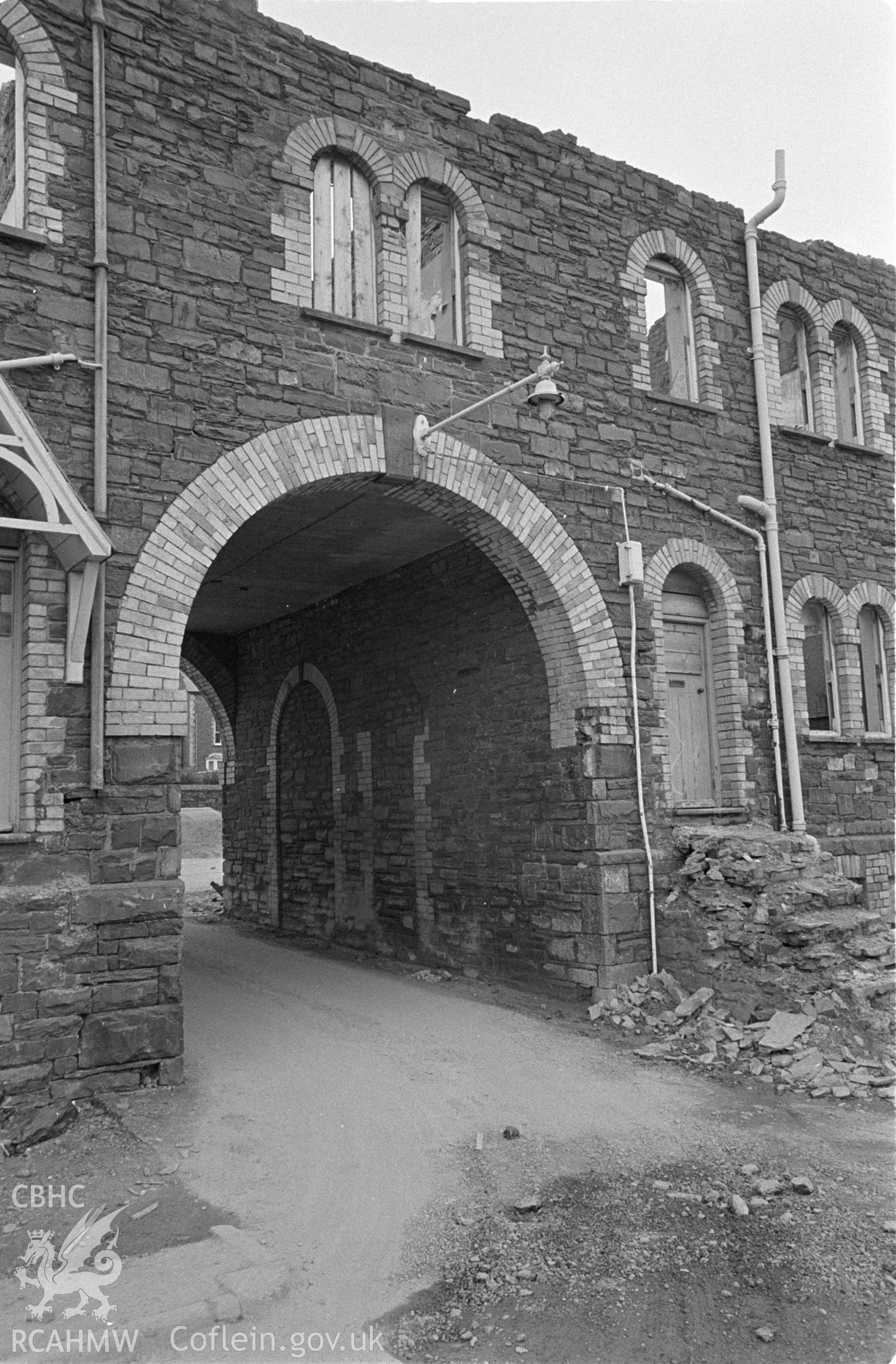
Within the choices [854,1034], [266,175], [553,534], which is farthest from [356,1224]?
[266,175]

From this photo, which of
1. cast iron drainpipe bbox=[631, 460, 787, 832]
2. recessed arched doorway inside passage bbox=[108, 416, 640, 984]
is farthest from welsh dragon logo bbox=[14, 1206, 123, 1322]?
cast iron drainpipe bbox=[631, 460, 787, 832]

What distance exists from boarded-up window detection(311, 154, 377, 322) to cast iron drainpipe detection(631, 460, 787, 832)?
3388 millimetres

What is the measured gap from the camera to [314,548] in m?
11.1

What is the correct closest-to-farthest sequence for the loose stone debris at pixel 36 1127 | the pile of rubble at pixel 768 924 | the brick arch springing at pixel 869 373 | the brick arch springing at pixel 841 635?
the loose stone debris at pixel 36 1127
the pile of rubble at pixel 768 924
the brick arch springing at pixel 841 635
the brick arch springing at pixel 869 373

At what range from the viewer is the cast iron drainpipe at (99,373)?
21.9 ft

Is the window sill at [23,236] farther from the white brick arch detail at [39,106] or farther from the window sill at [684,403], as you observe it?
the window sill at [684,403]

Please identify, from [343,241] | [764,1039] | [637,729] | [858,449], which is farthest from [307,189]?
[764,1039]

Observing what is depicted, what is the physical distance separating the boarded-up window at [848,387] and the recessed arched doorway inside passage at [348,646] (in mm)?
5113

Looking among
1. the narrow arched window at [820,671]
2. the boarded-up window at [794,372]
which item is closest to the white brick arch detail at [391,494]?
the narrow arched window at [820,671]

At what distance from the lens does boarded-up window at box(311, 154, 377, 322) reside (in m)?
8.45

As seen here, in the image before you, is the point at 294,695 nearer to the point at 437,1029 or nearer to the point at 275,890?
the point at 275,890

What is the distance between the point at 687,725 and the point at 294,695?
616 cm

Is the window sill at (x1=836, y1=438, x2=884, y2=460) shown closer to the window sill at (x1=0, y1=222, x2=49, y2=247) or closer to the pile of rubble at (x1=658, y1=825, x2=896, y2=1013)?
the pile of rubble at (x1=658, y1=825, x2=896, y2=1013)

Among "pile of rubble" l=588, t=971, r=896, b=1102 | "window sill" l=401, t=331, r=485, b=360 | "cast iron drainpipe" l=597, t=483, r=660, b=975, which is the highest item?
"window sill" l=401, t=331, r=485, b=360
